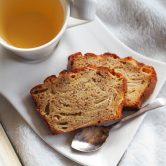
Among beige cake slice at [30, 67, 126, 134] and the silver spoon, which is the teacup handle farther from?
the silver spoon

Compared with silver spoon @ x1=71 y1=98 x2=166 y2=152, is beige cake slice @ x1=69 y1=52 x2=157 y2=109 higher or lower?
higher

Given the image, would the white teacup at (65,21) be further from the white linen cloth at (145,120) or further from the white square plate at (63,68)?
the white linen cloth at (145,120)

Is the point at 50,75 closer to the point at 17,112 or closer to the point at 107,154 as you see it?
the point at 17,112

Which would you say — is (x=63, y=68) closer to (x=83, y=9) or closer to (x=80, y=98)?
(x=80, y=98)

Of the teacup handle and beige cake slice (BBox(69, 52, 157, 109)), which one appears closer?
the teacup handle

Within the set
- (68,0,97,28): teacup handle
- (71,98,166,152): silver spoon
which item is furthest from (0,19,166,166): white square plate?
(68,0,97,28): teacup handle

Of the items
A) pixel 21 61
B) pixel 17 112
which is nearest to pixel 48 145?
pixel 17 112

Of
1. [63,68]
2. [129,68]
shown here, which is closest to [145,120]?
[129,68]
